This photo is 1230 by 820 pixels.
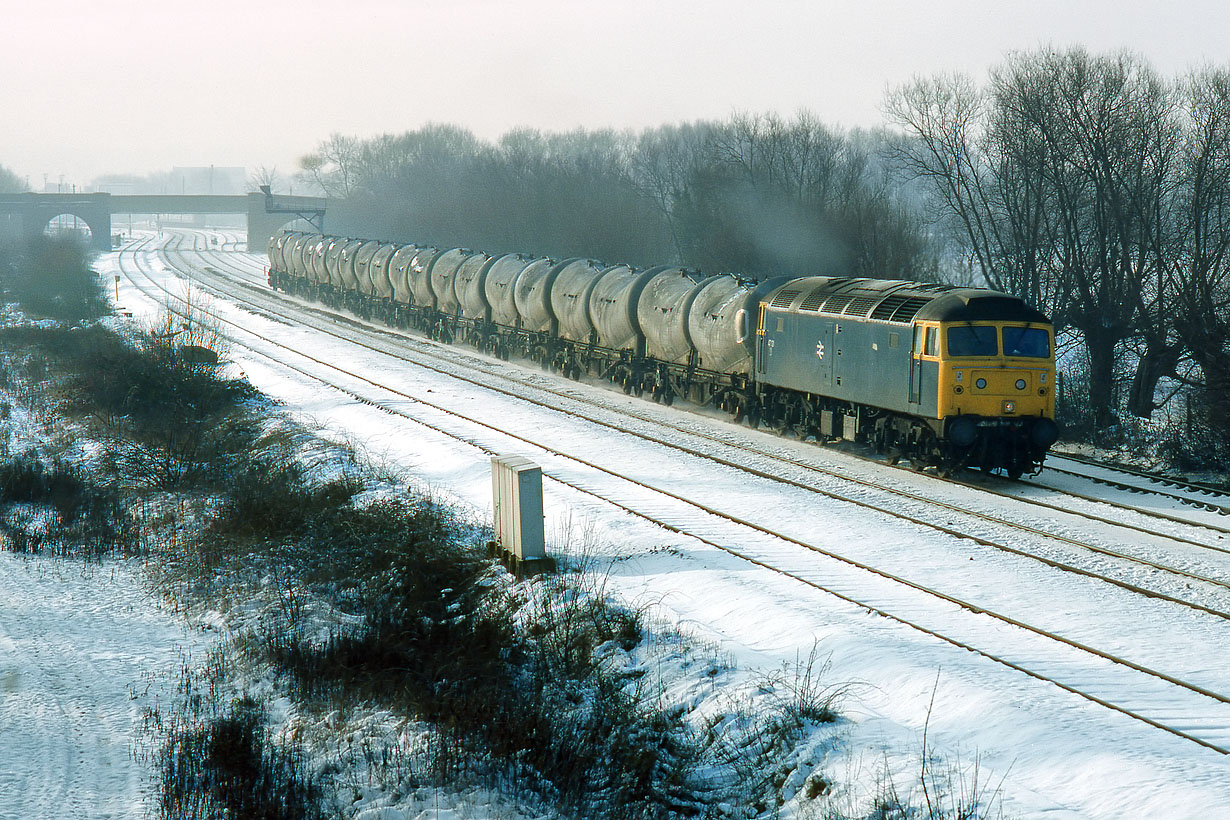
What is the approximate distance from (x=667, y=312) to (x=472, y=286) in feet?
42.2

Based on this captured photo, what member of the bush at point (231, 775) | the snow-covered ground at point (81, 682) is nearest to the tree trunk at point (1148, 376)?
the snow-covered ground at point (81, 682)

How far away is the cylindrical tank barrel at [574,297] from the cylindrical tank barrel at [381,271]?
14949mm

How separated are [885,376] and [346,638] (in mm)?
10748

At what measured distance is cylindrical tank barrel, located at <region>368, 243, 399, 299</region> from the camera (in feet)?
147

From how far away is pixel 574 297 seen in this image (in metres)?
30.2

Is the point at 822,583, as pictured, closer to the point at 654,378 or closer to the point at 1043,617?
the point at 1043,617

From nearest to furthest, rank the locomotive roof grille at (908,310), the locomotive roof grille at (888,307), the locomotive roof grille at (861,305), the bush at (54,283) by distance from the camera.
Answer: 1. the locomotive roof grille at (908,310)
2. the locomotive roof grille at (888,307)
3. the locomotive roof grille at (861,305)
4. the bush at (54,283)

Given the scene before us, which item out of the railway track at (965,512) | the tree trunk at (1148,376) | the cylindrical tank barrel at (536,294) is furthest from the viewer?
the cylindrical tank barrel at (536,294)

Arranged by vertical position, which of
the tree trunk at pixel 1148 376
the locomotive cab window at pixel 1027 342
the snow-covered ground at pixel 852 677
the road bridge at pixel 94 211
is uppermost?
the road bridge at pixel 94 211

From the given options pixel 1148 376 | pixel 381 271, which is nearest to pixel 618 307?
pixel 1148 376

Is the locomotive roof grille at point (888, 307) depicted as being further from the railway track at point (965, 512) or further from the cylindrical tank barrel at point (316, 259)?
the cylindrical tank barrel at point (316, 259)

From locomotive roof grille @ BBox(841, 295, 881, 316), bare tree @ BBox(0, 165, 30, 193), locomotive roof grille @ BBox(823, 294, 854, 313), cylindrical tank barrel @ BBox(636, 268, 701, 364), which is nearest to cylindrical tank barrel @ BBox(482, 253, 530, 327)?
cylindrical tank barrel @ BBox(636, 268, 701, 364)

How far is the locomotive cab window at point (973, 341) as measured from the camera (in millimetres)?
17031

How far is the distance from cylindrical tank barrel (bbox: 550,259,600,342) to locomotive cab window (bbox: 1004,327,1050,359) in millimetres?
13853
